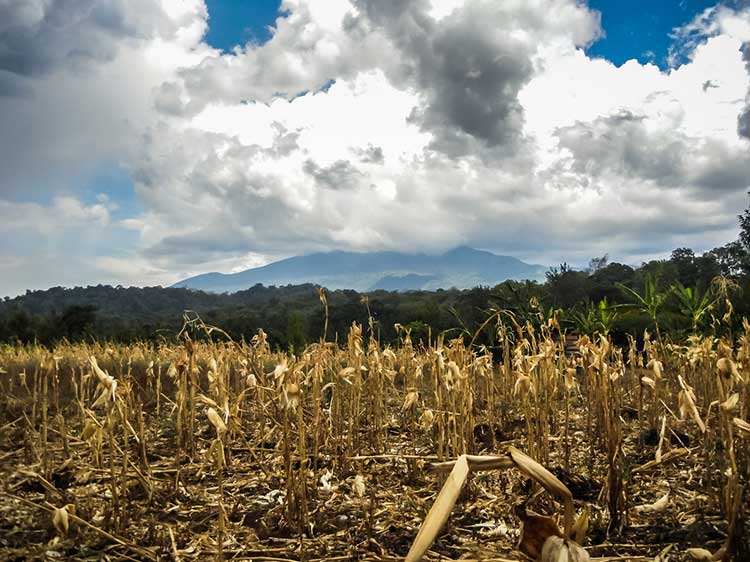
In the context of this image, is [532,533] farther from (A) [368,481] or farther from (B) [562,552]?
(A) [368,481]

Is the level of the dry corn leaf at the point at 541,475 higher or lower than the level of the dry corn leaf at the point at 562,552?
higher

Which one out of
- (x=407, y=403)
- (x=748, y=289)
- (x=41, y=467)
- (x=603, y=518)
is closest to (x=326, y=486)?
(x=407, y=403)

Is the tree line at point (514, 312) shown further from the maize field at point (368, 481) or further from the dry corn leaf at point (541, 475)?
the dry corn leaf at point (541, 475)

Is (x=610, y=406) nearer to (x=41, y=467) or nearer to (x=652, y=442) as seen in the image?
(x=652, y=442)

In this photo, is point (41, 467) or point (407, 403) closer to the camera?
point (407, 403)

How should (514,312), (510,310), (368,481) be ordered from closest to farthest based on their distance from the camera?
(368,481)
(510,310)
(514,312)

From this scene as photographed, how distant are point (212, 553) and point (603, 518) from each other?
1.75 meters

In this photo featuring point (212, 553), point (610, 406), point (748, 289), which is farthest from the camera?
point (748, 289)

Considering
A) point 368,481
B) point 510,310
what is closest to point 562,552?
point 368,481

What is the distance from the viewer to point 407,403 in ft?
8.75

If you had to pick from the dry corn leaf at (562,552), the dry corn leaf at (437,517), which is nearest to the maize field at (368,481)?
the dry corn leaf at (562,552)

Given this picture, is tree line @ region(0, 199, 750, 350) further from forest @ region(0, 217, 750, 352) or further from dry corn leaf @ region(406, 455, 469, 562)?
dry corn leaf @ region(406, 455, 469, 562)

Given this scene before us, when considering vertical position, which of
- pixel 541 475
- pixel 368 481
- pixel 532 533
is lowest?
pixel 368 481

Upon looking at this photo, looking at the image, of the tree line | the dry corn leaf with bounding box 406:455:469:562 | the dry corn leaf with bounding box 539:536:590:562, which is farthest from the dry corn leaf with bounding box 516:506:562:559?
the tree line
